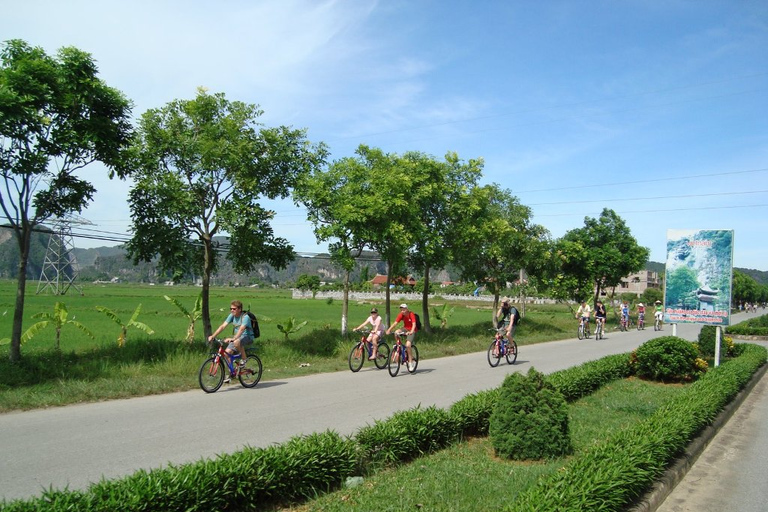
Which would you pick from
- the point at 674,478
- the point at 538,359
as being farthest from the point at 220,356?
A: the point at 538,359

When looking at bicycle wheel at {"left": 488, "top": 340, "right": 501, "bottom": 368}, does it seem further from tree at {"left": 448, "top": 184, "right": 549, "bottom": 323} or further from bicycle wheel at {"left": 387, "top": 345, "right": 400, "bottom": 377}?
tree at {"left": 448, "top": 184, "right": 549, "bottom": 323}

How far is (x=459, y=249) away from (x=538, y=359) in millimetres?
5531

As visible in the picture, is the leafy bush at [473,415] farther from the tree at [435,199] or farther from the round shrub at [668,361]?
the tree at [435,199]

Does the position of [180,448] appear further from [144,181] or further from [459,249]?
[459,249]

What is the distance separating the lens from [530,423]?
658 cm

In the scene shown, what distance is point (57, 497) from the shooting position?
390 cm

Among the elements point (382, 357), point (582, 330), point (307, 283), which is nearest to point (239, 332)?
point (382, 357)

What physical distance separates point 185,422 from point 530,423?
466 cm

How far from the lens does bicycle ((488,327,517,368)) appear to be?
15.7 meters

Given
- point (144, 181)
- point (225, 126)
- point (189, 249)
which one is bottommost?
point (189, 249)

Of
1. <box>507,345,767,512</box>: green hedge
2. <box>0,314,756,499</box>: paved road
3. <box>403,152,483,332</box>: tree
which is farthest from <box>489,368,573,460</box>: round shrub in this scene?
<box>403,152,483,332</box>: tree

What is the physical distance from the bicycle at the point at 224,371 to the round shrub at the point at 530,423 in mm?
5733

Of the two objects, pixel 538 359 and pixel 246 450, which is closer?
pixel 246 450

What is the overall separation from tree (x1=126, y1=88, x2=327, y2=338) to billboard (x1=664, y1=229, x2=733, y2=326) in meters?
9.97
